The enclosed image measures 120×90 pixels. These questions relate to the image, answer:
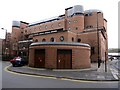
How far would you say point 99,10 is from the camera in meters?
64.8

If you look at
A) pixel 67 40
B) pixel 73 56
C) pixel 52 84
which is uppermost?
pixel 67 40

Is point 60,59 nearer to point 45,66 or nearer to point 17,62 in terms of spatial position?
point 45,66

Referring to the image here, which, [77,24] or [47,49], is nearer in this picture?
[47,49]

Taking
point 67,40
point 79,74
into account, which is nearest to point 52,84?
point 79,74

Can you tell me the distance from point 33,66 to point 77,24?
3797cm

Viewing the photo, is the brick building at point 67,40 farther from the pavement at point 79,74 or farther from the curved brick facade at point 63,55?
the pavement at point 79,74

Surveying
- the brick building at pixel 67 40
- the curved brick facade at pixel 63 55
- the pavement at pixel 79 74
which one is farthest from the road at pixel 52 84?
the brick building at pixel 67 40

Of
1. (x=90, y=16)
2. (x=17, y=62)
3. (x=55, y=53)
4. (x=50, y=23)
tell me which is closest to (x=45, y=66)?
(x=55, y=53)

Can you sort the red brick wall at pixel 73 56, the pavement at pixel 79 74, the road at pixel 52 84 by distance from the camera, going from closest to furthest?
the road at pixel 52 84, the pavement at pixel 79 74, the red brick wall at pixel 73 56

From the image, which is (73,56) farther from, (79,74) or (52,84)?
(52,84)

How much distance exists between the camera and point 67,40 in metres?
49.4

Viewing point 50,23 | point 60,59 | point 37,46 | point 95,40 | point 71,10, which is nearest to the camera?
point 60,59

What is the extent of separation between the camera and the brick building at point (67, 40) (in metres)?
24.9

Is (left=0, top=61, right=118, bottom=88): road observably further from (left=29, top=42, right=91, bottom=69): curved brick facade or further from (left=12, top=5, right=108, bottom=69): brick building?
(left=12, top=5, right=108, bottom=69): brick building
